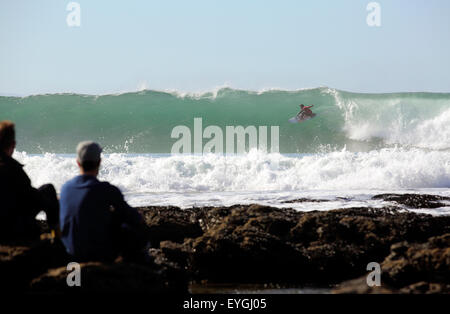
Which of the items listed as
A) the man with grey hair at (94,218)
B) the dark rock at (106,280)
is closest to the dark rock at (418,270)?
the dark rock at (106,280)

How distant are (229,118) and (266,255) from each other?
27261 mm

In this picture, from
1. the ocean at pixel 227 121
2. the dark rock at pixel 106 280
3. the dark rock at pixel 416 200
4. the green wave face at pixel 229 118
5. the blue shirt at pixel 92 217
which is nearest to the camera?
the dark rock at pixel 106 280

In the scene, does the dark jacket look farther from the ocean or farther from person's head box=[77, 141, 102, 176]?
the ocean

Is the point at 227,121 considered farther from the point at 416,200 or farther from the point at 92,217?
the point at 92,217

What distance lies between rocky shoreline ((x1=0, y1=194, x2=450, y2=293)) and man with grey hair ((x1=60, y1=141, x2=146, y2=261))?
0.49ft

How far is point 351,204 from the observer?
10438mm

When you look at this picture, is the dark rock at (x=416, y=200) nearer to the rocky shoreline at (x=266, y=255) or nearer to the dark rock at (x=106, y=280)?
the rocky shoreline at (x=266, y=255)

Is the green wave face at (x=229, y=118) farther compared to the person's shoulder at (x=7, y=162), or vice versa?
the green wave face at (x=229, y=118)

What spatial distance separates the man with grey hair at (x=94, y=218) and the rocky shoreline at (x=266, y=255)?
0.49ft

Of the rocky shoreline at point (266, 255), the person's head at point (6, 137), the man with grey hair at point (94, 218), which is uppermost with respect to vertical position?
the person's head at point (6, 137)

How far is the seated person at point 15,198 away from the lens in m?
4.20

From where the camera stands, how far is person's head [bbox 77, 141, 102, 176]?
4.02 metres
